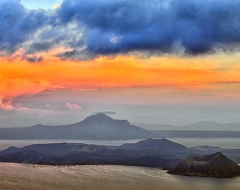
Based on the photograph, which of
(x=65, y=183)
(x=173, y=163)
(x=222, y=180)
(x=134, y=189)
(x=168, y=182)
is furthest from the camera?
(x=173, y=163)

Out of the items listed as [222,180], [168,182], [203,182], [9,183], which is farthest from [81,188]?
[222,180]

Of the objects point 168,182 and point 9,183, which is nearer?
point 9,183

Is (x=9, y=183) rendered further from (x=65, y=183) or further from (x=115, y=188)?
(x=115, y=188)

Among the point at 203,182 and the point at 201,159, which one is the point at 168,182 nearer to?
the point at 203,182

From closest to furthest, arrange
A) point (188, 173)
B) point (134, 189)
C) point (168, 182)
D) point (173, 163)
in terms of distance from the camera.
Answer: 1. point (134, 189)
2. point (168, 182)
3. point (188, 173)
4. point (173, 163)

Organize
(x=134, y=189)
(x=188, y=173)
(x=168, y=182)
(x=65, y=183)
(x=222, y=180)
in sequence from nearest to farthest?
1. (x=134, y=189)
2. (x=65, y=183)
3. (x=168, y=182)
4. (x=222, y=180)
5. (x=188, y=173)

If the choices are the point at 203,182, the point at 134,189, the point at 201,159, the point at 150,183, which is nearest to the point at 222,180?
the point at 203,182
